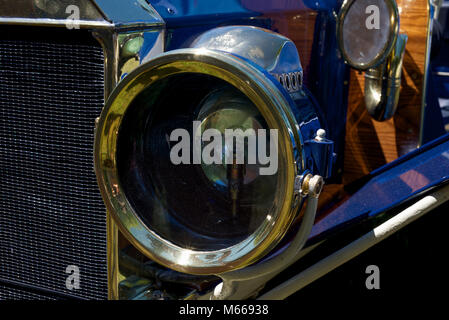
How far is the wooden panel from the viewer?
1.85 metres

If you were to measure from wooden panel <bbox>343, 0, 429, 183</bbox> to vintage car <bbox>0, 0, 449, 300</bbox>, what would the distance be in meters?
0.40

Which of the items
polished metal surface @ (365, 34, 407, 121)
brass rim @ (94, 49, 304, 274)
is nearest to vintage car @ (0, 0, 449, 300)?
brass rim @ (94, 49, 304, 274)

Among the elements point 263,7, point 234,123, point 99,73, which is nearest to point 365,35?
point 263,7

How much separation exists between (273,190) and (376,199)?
0.35 meters

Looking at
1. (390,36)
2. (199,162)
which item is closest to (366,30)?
(390,36)

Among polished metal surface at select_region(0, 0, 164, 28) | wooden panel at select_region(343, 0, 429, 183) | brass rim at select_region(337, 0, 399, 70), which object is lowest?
wooden panel at select_region(343, 0, 429, 183)

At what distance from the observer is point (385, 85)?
169cm

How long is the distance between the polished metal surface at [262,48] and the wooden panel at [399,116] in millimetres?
776

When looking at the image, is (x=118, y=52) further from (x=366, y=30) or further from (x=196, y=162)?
(x=366, y=30)

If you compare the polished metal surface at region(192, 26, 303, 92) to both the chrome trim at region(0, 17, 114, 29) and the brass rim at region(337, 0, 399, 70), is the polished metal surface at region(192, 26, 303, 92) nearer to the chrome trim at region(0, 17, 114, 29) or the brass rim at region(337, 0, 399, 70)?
the chrome trim at region(0, 17, 114, 29)

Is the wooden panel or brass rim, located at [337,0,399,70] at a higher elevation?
brass rim, located at [337,0,399,70]

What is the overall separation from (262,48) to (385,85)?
2.30 ft

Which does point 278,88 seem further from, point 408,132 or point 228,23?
point 408,132

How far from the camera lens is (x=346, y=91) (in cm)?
190
